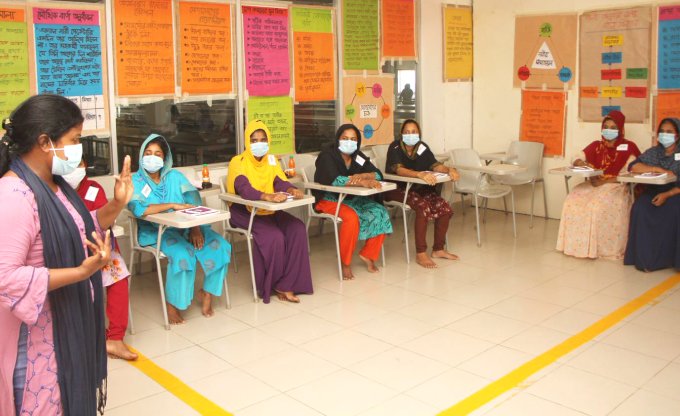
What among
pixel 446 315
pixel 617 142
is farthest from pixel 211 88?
pixel 617 142

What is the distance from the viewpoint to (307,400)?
A: 11.2ft

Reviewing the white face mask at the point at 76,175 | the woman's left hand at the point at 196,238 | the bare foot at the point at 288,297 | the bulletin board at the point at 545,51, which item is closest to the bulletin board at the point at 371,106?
the bulletin board at the point at 545,51

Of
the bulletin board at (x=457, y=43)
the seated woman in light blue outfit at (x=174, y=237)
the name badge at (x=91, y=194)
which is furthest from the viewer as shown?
the bulletin board at (x=457, y=43)

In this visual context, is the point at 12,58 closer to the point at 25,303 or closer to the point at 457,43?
the point at 25,303

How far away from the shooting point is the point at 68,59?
16.2 feet

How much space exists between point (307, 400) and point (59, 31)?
10.4 ft

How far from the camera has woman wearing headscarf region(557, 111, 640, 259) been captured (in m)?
5.94

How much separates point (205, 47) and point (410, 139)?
1902 millimetres

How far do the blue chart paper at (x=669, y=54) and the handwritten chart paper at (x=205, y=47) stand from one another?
13.2 ft

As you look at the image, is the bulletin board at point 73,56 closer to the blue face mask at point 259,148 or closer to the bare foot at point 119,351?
the blue face mask at point 259,148

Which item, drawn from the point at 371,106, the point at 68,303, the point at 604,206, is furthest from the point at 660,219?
the point at 68,303

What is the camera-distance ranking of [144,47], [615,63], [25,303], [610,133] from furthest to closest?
[615,63] < [610,133] < [144,47] < [25,303]

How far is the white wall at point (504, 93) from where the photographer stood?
7.25 m

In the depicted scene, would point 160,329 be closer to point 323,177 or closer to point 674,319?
point 323,177
